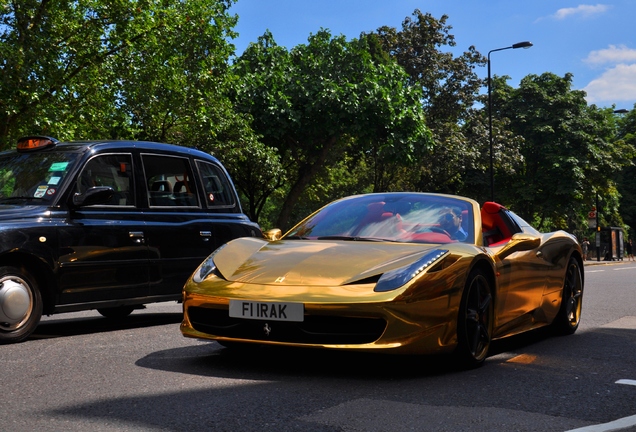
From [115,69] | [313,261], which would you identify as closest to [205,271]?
[313,261]

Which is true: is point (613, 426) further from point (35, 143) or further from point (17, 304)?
point (35, 143)

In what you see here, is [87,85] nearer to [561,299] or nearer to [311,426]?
[561,299]

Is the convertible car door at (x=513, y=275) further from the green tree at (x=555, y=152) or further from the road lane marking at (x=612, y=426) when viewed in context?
the green tree at (x=555, y=152)

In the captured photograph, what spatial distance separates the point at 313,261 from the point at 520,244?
1.91 meters

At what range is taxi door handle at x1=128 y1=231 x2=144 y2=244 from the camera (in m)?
8.37

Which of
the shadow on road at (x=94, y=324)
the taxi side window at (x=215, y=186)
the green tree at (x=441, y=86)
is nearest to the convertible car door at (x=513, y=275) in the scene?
the taxi side window at (x=215, y=186)

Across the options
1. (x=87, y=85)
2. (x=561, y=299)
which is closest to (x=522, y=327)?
(x=561, y=299)

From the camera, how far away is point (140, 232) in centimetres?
846

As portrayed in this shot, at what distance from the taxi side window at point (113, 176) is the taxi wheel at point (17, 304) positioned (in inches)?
42.0

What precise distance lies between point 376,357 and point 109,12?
19.4m

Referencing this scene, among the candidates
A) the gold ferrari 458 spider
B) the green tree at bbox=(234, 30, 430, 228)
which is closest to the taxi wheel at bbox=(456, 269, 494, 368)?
the gold ferrari 458 spider

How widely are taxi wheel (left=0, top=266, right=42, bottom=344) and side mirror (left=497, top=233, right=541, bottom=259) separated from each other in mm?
3720

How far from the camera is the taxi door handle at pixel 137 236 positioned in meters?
8.37

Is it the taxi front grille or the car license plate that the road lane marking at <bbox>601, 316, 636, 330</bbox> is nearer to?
the taxi front grille
